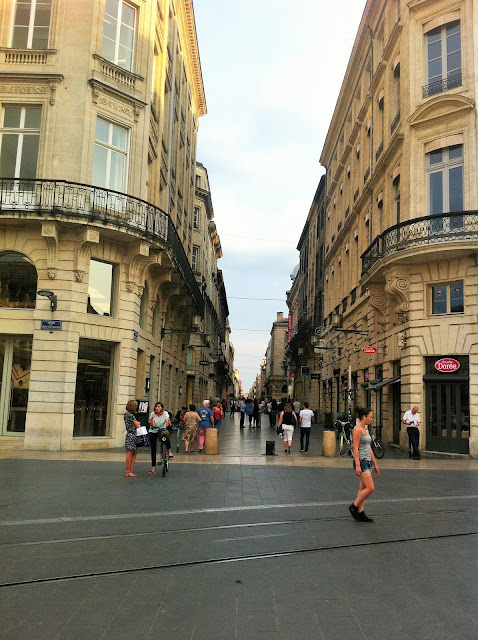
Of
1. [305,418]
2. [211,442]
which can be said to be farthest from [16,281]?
[305,418]

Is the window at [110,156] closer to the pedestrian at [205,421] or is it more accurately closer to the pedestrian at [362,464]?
the pedestrian at [205,421]

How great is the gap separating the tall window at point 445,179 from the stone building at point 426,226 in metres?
0.04

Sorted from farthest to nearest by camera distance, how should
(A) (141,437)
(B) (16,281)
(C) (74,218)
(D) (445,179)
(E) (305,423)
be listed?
1. (D) (445,179)
2. (E) (305,423)
3. (B) (16,281)
4. (C) (74,218)
5. (A) (141,437)

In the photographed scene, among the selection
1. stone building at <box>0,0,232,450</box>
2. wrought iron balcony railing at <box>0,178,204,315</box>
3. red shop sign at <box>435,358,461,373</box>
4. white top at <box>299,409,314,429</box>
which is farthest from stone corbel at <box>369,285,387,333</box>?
wrought iron balcony railing at <box>0,178,204,315</box>

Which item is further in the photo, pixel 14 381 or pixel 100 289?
pixel 100 289

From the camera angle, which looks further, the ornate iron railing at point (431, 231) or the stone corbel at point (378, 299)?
the stone corbel at point (378, 299)

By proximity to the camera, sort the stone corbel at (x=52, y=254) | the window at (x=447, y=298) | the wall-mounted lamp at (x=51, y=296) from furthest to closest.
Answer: the window at (x=447, y=298)
the stone corbel at (x=52, y=254)
the wall-mounted lamp at (x=51, y=296)

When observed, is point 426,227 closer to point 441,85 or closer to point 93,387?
point 441,85

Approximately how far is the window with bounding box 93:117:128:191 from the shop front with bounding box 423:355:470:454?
12517mm

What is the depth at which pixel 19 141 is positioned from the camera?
Result: 18906 millimetres

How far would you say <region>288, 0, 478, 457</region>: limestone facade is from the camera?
64.2ft

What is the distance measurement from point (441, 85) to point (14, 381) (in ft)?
58.7

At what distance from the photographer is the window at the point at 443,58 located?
2091cm

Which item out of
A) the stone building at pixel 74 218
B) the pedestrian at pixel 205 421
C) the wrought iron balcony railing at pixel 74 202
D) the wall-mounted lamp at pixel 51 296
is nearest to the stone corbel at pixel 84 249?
the stone building at pixel 74 218
